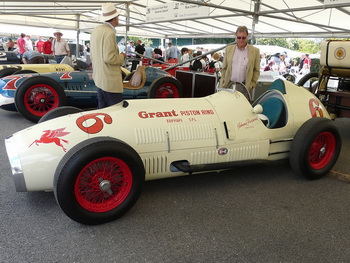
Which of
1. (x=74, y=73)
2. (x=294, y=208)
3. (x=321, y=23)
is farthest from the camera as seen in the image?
(x=321, y=23)

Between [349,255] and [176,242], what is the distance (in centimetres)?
120

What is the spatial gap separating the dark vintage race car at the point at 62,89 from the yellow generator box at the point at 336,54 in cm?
277

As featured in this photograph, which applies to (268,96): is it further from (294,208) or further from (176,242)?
(176,242)

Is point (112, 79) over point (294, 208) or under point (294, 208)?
over

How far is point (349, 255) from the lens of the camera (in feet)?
6.79

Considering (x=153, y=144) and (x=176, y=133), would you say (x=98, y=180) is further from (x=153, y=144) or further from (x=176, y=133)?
(x=176, y=133)

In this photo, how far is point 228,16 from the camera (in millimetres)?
10781

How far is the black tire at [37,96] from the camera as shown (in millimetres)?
4980

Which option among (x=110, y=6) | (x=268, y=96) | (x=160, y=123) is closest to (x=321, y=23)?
(x=268, y=96)
